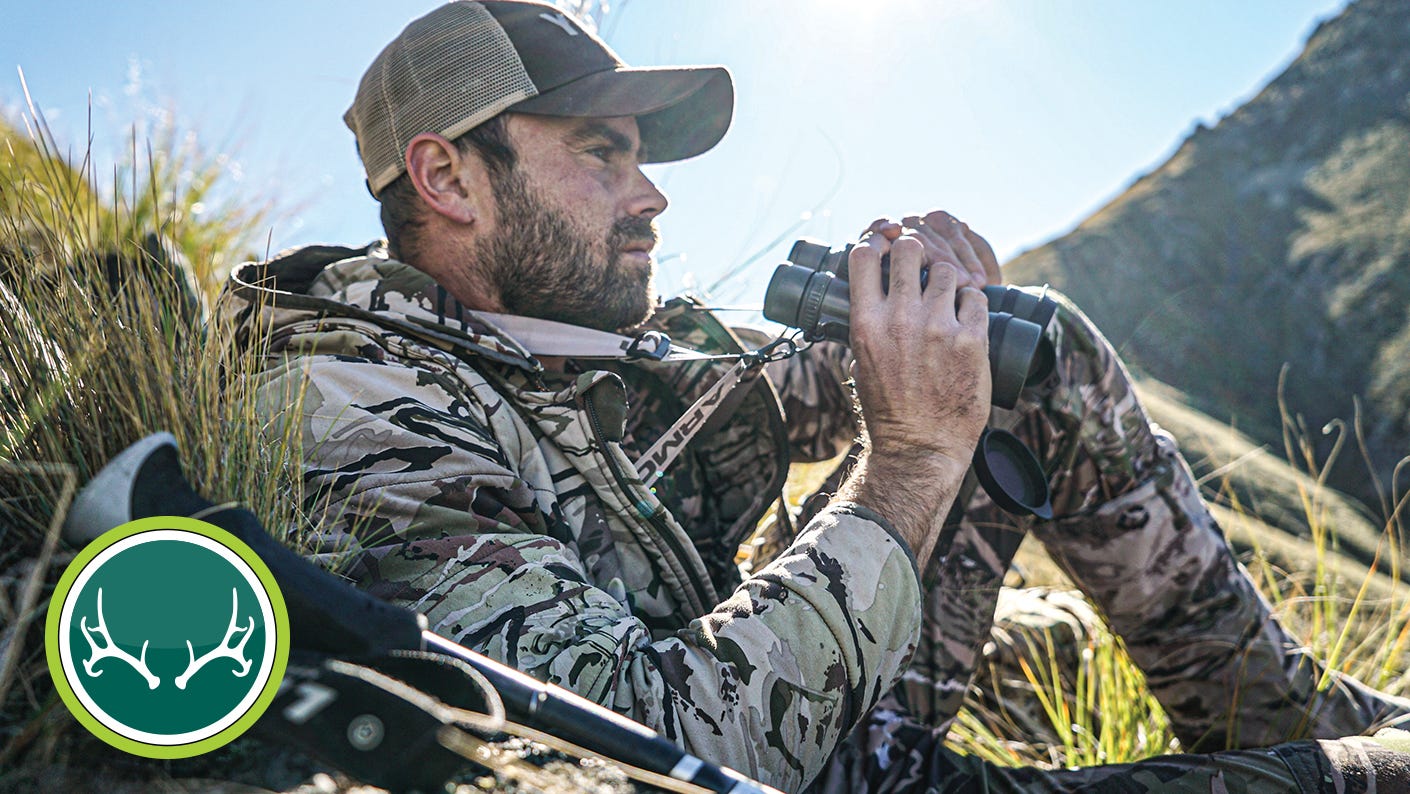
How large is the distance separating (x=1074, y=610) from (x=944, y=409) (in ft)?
6.38

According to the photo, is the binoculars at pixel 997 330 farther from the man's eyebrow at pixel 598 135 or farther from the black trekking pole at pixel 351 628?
the black trekking pole at pixel 351 628

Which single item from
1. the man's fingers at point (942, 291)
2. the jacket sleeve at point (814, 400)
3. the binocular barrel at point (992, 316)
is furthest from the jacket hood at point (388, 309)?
the jacket sleeve at point (814, 400)

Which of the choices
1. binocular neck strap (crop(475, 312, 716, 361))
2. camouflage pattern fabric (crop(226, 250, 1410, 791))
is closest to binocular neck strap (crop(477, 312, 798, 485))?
binocular neck strap (crop(475, 312, 716, 361))

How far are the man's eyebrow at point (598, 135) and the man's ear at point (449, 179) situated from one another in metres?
0.26

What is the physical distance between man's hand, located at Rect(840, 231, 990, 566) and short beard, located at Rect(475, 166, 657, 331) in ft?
2.18

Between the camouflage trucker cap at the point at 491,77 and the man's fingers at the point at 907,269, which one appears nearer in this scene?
the man's fingers at the point at 907,269

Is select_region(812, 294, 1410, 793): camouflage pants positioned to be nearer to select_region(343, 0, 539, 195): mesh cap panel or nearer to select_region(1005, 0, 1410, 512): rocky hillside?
select_region(343, 0, 539, 195): mesh cap panel

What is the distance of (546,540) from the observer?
59.6 inches

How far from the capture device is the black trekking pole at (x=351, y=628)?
2.87 ft

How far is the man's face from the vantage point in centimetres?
235

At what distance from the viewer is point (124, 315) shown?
49.3 inches

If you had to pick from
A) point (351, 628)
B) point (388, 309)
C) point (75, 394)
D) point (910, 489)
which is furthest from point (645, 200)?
point (351, 628)

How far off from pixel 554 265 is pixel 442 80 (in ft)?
1.89

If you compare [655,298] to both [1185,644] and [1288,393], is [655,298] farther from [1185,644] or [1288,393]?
[1288,393]
